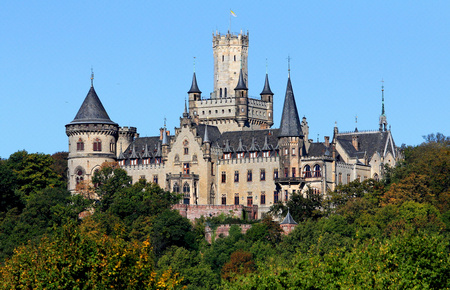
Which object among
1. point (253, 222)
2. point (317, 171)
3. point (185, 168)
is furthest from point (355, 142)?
point (185, 168)

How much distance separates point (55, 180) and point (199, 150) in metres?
16.5

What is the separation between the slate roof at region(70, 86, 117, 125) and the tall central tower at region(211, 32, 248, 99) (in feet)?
46.8

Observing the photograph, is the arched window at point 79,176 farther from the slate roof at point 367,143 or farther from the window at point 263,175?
the slate roof at point 367,143

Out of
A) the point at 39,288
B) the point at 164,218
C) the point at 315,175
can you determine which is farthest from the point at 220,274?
the point at 39,288

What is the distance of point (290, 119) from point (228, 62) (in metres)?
21.5

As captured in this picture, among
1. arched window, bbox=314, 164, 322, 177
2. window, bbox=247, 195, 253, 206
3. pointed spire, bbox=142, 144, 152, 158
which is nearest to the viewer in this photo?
arched window, bbox=314, 164, 322, 177

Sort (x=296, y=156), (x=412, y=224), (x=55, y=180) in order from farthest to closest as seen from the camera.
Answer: (x=55, y=180), (x=296, y=156), (x=412, y=224)

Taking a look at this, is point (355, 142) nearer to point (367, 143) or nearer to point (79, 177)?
point (367, 143)

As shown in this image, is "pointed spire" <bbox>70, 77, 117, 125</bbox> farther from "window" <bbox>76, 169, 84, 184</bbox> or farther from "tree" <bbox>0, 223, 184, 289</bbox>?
"tree" <bbox>0, 223, 184, 289</bbox>

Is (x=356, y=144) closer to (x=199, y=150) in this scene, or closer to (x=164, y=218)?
(x=199, y=150)

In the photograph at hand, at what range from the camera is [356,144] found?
434 ft

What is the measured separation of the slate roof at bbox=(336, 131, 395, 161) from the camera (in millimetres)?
130625

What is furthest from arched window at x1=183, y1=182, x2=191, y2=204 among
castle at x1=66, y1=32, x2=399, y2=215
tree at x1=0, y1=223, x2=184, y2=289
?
tree at x1=0, y1=223, x2=184, y2=289

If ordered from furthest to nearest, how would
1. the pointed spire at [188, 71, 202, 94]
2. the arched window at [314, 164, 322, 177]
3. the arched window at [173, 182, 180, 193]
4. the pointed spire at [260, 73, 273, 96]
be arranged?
the pointed spire at [260, 73, 273, 96], the pointed spire at [188, 71, 202, 94], the arched window at [173, 182, 180, 193], the arched window at [314, 164, 322, 177]
